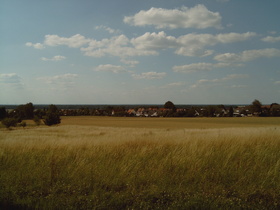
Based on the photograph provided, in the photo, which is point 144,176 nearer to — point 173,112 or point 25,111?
point 25,111

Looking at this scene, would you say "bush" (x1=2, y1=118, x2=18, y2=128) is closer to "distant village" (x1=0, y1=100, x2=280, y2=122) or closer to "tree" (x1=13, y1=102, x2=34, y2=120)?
"distant village" (x1=0, y1=100, x2=280, y2=122)

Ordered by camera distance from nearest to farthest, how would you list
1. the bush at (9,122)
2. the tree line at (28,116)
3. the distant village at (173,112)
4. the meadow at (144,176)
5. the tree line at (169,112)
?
the meadow at (144,176)
the bush at (9,122)
the tree line at (28,116)
the tree line at (169,112)
the distant village at (173,112)

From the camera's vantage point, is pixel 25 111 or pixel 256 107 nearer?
pixel 25 111

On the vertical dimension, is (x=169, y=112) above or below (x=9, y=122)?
above

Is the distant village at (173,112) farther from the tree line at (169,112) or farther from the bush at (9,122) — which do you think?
the bush at (9,122)

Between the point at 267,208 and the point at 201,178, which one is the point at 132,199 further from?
the point at 267,208

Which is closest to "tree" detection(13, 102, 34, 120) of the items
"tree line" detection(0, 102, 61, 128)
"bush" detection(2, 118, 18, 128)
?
"tree line" detection(0, 102, 61, 128)

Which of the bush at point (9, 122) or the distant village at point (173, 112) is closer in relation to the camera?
the bush at point (9, 122)

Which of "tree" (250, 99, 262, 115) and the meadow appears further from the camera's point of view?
"tree" (250, 99, 262, 115)

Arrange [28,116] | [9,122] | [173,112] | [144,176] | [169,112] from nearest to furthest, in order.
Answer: [144,176]
[9,122]
[28,116]
[173,112]
[169,112]

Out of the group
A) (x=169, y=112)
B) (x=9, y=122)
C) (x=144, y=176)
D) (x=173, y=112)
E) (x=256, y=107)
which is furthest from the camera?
(x=169, y=112)

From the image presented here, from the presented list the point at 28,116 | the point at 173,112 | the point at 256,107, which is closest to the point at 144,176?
the point at 28,116

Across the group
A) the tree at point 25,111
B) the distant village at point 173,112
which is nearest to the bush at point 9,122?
the distant village at point 173,112

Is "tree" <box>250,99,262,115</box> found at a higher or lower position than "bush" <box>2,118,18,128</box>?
higher
